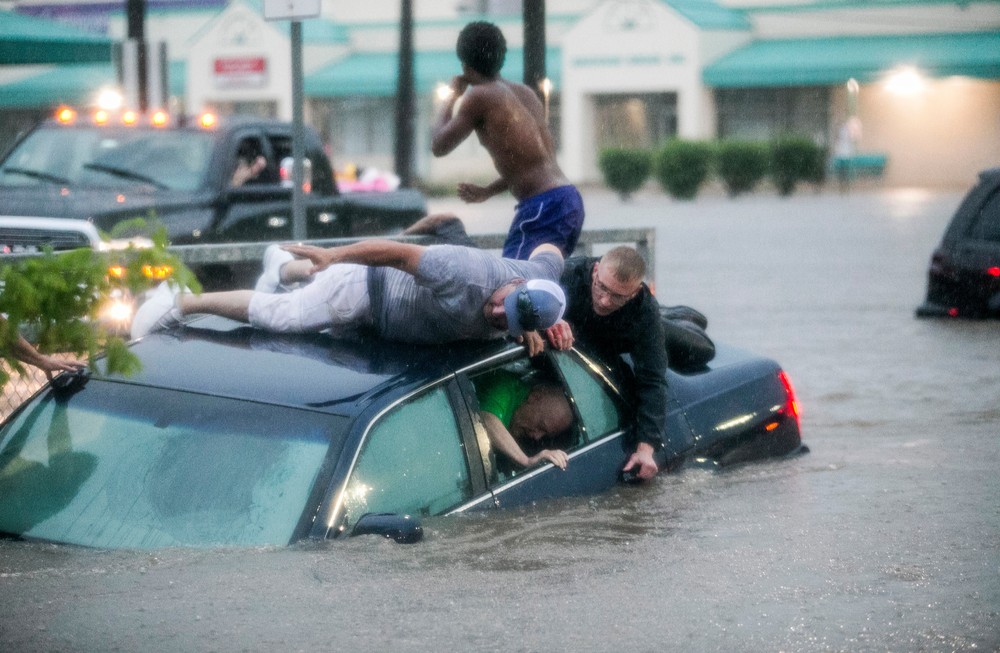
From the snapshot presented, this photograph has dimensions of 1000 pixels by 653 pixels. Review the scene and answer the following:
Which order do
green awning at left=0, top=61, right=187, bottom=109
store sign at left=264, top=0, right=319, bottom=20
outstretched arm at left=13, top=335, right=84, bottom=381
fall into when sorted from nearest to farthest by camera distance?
outstretched arm at left=13, top=335, right=84, bottom=381, store sign at left=264, top=0, right=319, bottom=20, green awning at left=0, top=61, right=187, bottom=109

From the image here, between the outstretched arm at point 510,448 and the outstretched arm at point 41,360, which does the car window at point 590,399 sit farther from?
the outstretched arm at point 41,360

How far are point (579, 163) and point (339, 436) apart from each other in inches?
1980

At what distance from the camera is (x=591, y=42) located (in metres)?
53.6

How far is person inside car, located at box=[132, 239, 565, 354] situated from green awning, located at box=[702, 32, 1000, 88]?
45.2 meters

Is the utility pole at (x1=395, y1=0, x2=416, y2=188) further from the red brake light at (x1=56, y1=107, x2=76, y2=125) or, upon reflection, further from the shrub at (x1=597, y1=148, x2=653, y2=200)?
the red brake light at (x1=56, y1=107, x2=76, y2=125)

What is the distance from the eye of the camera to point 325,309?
611 cm

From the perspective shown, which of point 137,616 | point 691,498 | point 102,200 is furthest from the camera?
point 102,200

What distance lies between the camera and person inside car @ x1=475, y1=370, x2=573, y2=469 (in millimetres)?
5742

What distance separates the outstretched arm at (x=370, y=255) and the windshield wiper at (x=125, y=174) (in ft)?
21.6

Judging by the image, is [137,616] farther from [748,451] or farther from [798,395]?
[798,395]

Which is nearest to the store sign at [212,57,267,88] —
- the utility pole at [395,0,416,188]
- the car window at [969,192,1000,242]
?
the utility pole at [395,0,416,188]

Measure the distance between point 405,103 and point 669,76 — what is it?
17486 millimetres

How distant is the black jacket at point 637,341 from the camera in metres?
6.33

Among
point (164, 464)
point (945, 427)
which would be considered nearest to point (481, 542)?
point (164, 464)
